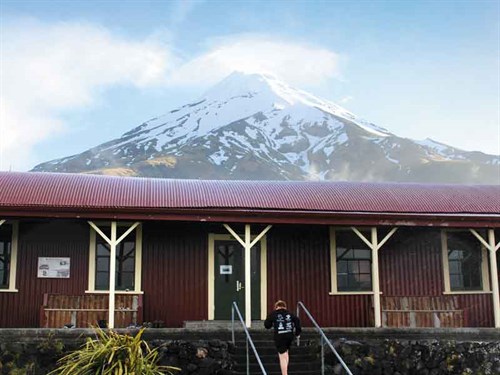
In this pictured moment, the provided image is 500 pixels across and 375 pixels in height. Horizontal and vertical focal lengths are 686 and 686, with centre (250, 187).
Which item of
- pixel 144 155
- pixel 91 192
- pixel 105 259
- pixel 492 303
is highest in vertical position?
pixel 144 155

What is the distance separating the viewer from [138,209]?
14727mm

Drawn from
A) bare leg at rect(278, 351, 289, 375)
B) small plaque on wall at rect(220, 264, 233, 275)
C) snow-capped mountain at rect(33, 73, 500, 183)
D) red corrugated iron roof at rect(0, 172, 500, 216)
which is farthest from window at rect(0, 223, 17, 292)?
snow-capped mountain at rect(33, 73, 500, 183)

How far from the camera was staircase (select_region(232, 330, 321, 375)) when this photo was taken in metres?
12.8

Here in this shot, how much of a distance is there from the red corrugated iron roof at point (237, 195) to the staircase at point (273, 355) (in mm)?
3294

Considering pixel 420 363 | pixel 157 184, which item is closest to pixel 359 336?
pixel 420 363

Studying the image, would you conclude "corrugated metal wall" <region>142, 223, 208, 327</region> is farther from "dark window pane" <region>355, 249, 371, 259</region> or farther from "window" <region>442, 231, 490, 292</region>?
"window" <region>442, 231, 490, 292</region>

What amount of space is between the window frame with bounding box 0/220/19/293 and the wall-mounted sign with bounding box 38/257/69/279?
55 centimetres

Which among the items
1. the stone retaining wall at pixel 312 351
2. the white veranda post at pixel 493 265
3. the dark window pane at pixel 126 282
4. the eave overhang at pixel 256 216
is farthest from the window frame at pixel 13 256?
the white veranda post at pixel 493 265

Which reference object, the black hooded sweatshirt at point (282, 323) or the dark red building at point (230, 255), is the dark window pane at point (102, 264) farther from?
the black hooded sweatshirt at point (282, 323)

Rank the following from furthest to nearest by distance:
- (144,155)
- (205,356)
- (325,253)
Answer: (144,155) < (325,253) < (205,356)

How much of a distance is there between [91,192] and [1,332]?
441cm

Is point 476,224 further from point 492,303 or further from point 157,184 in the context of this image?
point 157,184

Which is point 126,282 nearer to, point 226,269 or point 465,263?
point 226,269

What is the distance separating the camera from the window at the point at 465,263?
17.5 metres
